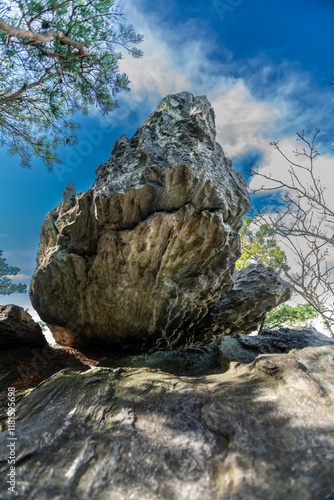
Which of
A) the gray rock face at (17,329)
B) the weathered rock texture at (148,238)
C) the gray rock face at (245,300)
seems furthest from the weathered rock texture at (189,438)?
the gray rock face at (245,300)

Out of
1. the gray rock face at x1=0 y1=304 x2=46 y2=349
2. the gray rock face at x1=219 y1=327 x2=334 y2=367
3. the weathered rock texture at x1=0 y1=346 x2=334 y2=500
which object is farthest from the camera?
the gray rock face at x1=0 y1=304 x2=46 y2=349

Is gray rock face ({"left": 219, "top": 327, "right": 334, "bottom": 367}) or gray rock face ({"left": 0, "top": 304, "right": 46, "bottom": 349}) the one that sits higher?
gray rock face ({"left": 0, "top": 304, "right": 46, "bottom": 349})

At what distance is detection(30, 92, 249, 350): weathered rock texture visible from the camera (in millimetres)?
5789

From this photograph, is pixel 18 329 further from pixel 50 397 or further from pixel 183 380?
pixel 183 380

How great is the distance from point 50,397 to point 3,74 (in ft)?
29.3

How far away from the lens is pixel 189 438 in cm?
276

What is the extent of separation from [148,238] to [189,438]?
3.96m

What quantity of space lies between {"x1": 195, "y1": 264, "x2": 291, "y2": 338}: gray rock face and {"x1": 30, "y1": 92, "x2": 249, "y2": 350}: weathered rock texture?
107 cm

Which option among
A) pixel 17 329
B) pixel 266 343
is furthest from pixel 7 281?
pixel 266 343

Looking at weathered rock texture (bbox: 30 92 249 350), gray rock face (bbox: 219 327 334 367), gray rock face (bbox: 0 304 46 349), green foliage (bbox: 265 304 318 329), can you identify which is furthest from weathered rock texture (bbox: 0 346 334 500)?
green foliage (bbox: 265 304 318 329)

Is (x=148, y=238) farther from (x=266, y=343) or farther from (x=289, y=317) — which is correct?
(x=289, y=317)

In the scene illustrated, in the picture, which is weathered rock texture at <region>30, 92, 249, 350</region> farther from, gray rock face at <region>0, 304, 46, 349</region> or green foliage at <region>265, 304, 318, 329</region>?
green foliage at <region>265, 304, 318, 329</region>

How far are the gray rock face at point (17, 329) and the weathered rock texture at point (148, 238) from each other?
0.53 meters

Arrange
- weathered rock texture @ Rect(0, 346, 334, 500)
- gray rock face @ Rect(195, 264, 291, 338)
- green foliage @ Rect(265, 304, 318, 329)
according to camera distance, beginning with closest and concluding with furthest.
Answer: weathered rock texture @ Rect(0, 346, 334, 500) < gray rock face @ Rect(195, 264, 291, 338) < green foliage @ Rect(265, 304, 318, 329)
